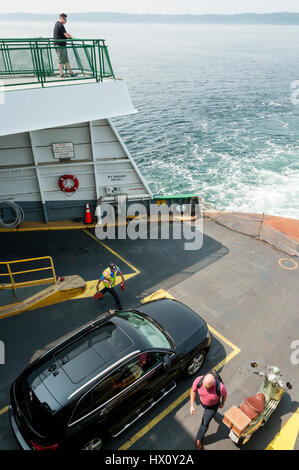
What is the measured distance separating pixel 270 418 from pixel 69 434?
390 centimetres

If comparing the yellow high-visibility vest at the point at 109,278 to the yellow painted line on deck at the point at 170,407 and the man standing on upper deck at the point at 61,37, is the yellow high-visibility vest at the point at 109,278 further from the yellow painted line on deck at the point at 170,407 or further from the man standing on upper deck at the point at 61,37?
the man standing on upper deck at the point at 61,37

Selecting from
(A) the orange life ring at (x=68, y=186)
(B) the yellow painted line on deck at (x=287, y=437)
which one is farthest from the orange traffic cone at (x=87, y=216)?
(B) the yellow painted line on deck at (x=287, y=437)

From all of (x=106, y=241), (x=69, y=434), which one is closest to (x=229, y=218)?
(x=106, y=241)

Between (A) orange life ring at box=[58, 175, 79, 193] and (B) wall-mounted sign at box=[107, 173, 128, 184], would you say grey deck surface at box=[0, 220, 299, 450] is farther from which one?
(B) wall-mounted sign at box=[107, 173, 128, 184]

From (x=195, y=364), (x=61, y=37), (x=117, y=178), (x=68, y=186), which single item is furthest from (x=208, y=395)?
(x=61, y=37)

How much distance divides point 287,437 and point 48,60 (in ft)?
40.3

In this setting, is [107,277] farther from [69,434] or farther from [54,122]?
[54,122]

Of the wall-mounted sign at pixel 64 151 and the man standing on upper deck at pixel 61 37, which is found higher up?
the man standing on upper deck at pixel 61 37

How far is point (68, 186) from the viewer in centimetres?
1236

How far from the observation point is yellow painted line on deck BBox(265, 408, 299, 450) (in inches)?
222

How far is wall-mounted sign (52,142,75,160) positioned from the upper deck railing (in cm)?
227

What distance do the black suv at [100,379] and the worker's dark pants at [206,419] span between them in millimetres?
960

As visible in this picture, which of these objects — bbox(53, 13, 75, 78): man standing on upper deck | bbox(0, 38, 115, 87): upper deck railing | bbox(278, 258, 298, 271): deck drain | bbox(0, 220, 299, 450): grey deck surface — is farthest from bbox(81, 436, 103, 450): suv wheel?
bbox(53, 13, 75, 78): man standing on upper deck

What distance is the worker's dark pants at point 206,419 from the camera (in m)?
5.34
